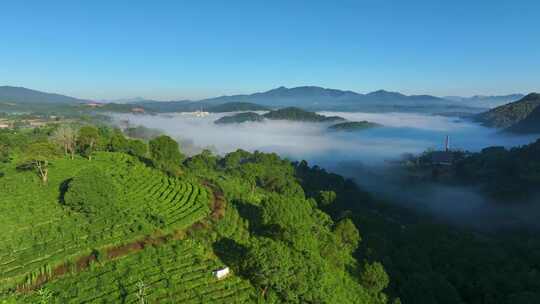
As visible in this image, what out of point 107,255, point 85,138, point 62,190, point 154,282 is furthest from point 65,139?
point 154,282

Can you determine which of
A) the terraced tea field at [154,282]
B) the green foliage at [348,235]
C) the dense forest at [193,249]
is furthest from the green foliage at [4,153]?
the green foliage at [348,235]

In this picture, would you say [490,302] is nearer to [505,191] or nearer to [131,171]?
[131,171]

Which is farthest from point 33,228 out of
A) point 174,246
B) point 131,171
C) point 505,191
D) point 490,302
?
point 505,191

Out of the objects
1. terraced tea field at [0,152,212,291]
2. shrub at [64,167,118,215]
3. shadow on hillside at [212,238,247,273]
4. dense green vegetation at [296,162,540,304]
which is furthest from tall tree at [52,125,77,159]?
dense green vegetation at [296,162,540,304]

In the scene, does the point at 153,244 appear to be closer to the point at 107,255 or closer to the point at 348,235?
the point at 107,255

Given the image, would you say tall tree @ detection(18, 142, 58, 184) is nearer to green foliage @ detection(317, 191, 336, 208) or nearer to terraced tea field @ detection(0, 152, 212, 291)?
terraced tea field @ detection(0, 152, 212, 291)

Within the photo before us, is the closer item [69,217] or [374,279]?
[69,217]
